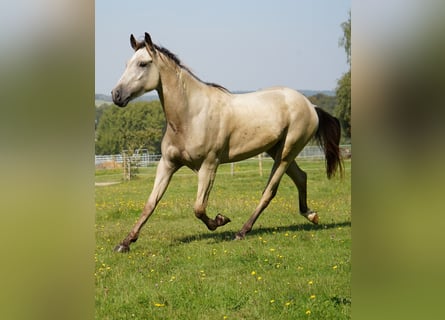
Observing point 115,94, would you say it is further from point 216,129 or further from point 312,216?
point 312,216

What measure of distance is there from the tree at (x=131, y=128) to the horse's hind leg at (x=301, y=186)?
0.89 m

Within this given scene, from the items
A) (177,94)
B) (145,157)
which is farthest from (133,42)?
(145,157)

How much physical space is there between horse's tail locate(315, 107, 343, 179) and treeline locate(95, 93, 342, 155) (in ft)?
0.46

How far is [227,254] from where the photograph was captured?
377 centimetres

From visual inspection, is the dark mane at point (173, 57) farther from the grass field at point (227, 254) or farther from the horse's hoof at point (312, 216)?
the horse's hoof at point (312, 216)

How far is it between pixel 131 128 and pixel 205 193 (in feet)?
2.03

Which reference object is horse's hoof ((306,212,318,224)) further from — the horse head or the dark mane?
the horse head

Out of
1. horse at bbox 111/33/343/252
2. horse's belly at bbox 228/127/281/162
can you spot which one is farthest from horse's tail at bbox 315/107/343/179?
horse's belly at bbox 228/127/281/162

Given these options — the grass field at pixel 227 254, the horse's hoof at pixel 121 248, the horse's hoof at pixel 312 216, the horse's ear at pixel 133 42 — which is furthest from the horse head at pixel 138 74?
the horse's hoof at pixel 312 216
